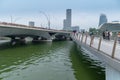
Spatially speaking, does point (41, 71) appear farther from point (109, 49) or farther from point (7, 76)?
point (109, 49)

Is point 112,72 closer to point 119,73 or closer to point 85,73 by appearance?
point 119,73

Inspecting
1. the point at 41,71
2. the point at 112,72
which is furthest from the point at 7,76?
the point at 112,72

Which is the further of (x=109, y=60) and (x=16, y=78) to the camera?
(x=16, y=78)

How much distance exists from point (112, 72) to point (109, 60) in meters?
0.63

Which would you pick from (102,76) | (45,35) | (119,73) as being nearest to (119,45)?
(119,73)

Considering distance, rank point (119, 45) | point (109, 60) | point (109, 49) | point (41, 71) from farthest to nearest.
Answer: point (41, 71)
point (109, 49)
point (119, 45)
point (109, 60)

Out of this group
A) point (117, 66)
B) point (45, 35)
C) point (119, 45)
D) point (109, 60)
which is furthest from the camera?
point (45, 35)

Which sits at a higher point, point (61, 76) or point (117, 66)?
point (117, 66)

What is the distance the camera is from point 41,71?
63.6 ft

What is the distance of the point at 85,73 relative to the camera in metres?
18.1

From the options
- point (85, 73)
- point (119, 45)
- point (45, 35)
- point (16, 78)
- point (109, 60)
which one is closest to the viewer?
point (109, 60)

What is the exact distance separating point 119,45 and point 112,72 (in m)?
1.60

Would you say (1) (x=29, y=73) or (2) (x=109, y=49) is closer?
(2) (x=109, y=49)

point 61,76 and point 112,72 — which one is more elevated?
point 112,72
